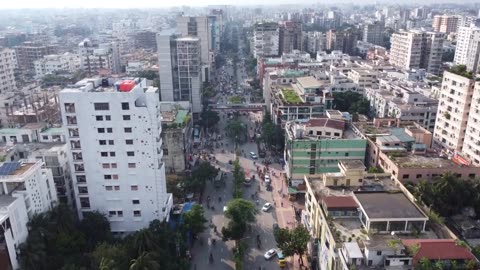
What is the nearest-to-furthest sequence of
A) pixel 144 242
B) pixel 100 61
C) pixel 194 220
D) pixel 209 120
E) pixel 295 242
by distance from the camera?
pixel 144 242, pixel 295 242, pixel 194 220, pixel 209 120, pixel 100 61

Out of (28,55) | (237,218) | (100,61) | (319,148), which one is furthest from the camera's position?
(28,55)

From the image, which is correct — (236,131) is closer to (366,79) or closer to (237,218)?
(237,218)

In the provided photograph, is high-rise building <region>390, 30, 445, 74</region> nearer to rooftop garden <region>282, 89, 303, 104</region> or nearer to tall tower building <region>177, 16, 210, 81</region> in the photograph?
rooftop garden <region>282, 89, 303, 104</region>

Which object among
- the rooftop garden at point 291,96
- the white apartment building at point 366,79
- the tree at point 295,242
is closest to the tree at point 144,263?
the tree at point 295,242

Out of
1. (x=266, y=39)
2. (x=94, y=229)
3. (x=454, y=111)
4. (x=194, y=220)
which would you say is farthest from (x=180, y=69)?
(x=266, y=39)

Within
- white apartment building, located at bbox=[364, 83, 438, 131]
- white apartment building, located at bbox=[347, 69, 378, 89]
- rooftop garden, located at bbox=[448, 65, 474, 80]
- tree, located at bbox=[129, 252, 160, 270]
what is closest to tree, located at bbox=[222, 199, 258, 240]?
tree, located at bbox=[129, 252, 160, 270]

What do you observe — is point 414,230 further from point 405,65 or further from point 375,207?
point 405,65

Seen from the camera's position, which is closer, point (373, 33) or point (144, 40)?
point (373, 33)
